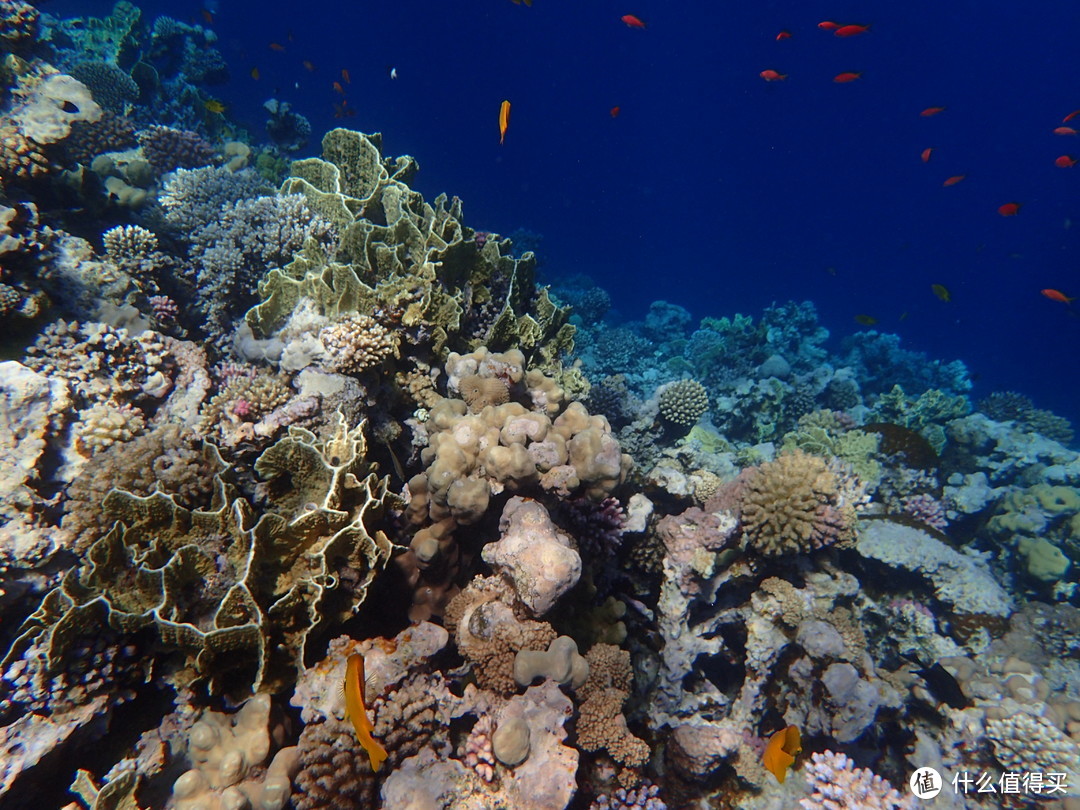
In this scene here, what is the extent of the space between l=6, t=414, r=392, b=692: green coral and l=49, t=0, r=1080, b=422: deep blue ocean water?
58.2 meters

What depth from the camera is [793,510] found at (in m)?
4.69

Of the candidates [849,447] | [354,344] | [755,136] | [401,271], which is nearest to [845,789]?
[354,344]

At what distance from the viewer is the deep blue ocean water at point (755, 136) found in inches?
2704

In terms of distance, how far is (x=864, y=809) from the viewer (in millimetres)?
3693

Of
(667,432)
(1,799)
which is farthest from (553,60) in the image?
(1,799)

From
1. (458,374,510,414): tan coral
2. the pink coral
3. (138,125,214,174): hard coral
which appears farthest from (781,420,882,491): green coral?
(138,125,214,174): hard coral

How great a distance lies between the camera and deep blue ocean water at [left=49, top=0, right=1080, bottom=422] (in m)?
68.7

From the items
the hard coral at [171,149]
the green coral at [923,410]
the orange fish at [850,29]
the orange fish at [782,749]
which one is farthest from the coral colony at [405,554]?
the orange fish at [850,29]

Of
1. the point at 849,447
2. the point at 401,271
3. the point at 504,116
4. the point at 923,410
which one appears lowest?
the point at 401,271

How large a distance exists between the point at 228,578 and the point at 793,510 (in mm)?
4806

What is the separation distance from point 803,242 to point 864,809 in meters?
104

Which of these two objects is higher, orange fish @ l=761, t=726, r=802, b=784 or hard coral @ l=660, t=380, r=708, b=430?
hard coral @ l=660, t=380, r=708, b=430

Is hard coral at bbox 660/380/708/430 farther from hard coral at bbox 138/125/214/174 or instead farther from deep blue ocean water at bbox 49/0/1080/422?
deep blue ocean water at bbox 49/0/1080/422

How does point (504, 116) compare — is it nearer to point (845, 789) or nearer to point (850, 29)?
point (845, 789)
